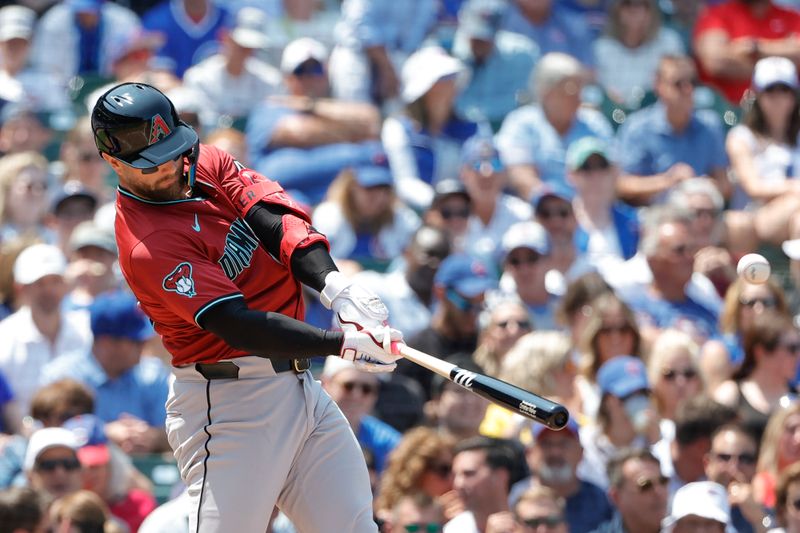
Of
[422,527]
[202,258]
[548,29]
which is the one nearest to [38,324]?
[422,527]

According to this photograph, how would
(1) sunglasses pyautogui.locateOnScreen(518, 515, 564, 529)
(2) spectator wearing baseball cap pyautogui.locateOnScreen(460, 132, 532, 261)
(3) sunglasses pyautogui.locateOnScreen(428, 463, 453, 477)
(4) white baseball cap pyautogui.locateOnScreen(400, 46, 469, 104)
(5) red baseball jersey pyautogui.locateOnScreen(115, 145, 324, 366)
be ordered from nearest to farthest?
(5) red baseball jersey pyautogui.locateOnScreen(115, 145, 324, 366) → (1) sunglasses pyautogui.locateOnScreen(518, 515, 564, 529) → (3) sunglasses pyautogui.locateOnScreen(428, 463, 453, 477) → (2) spectator wearing baseball cap pyautogui.locateOnScreen(460, 132, 532, 261) → (4) white baseball cap pyautogui.locateOnScreen(400, 46, 469, 104)

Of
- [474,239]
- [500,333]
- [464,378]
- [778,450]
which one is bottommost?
[474,239]

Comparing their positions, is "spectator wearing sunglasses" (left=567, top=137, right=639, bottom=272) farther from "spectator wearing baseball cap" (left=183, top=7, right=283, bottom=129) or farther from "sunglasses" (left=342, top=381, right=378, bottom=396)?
"sunglasses" (left=342, top=381, right=378, bottom=396)

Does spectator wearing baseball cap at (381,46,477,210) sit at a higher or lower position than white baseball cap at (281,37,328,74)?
lower

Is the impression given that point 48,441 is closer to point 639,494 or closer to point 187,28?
point 639,494

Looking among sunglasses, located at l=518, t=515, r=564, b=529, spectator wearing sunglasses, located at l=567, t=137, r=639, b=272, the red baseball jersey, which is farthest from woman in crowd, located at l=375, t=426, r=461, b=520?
spectator wearing sunglasses, located at l=567, t=137, r=639, b=272

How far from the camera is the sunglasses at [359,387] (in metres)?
6.71

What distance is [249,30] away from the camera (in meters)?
9.70

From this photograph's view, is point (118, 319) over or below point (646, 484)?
below

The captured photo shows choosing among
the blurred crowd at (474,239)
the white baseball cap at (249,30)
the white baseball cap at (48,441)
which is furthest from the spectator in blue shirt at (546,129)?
the white baseball cap at (48,441)

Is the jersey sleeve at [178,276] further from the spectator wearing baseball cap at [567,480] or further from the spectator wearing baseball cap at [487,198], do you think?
the spectator wearing baseball cap at [487,198]

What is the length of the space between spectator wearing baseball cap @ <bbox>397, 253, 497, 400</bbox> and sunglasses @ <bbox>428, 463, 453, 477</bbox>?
1.03m

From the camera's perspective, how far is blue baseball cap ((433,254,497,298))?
297 inches

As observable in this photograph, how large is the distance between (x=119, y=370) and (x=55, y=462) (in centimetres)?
94
